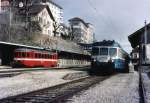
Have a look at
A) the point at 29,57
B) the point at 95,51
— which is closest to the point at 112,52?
the point at 95,51

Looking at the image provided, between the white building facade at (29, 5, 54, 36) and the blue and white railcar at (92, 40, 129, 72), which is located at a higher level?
the white building facade at (29, 5, 54, 36)

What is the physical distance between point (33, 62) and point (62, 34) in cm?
7216

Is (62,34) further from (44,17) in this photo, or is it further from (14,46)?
(14,46)

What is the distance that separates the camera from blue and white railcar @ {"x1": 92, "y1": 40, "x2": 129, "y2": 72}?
32.2m

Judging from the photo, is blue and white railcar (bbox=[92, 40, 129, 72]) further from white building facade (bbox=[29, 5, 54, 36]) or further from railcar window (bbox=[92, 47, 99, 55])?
white building facade (bbox=[29, 5, 54, 36])

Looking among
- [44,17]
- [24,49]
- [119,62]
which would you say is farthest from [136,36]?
[44,17]

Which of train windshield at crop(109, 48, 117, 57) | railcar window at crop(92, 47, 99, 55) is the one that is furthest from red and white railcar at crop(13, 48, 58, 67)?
train windshield at crop(109, 48, 117, 57)

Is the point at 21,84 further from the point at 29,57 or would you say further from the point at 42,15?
the point at 42,15

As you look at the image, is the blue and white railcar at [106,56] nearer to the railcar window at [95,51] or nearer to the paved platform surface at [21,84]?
the railcar window at [95,51]

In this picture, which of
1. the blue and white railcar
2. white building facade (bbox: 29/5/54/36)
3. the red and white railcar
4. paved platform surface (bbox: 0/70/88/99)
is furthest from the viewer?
white building facade (bbox: 29/5/54/36)

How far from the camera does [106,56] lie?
32.9 metres

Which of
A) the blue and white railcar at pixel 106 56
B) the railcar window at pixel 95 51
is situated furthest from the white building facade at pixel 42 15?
the railcar window at pixel 95 51

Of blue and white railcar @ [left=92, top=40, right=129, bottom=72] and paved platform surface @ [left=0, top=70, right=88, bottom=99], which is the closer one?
paved platform surface @ [left=0, top=70, right=88, bottom=99]

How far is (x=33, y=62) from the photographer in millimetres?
49094
